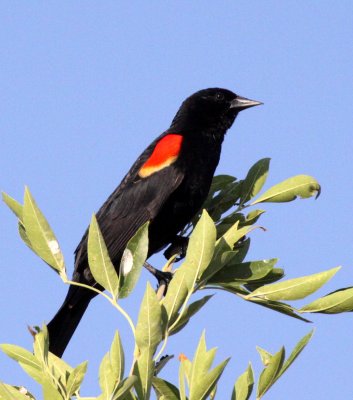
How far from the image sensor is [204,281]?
2.21 meters

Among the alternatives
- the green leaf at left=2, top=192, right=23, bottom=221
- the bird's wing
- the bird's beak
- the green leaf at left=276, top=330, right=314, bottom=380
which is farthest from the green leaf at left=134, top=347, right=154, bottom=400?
the bird's beak

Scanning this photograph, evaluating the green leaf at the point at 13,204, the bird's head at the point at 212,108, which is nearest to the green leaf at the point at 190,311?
the green leaf at the point at 13,204

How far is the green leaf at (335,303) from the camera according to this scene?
87.1 inches

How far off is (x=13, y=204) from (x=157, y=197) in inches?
63.8

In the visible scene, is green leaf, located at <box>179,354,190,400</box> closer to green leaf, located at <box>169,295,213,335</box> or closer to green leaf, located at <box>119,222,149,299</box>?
green leaf, located at <box>169,295,213,335</box>

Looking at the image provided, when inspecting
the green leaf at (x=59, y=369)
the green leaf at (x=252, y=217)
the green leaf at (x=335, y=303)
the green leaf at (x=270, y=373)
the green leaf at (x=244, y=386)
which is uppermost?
the green leaf at (x=252, y=217)

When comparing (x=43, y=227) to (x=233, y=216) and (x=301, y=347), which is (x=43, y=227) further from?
(x=233, y=216)

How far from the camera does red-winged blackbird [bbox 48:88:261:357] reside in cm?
353

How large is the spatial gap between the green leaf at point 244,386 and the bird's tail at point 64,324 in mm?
1525

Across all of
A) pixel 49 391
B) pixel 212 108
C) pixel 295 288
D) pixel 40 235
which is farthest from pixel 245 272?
pixel 212 108

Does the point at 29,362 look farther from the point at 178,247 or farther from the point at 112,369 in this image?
the point at 178,247

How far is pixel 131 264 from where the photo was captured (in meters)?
2.11

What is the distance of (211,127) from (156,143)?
36 cm

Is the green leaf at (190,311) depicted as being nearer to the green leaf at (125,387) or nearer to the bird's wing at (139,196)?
the green leaf at (125,387)
